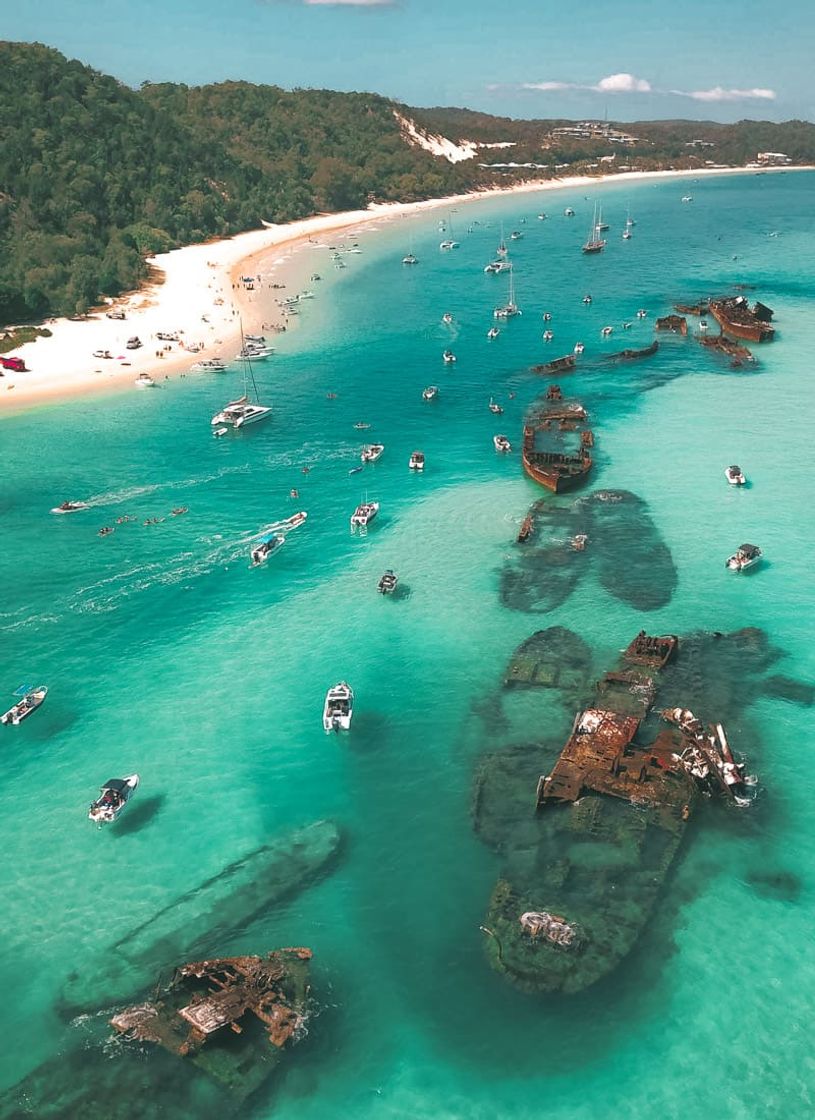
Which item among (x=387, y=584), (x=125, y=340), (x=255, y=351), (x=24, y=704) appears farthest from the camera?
(x=125, y=340)

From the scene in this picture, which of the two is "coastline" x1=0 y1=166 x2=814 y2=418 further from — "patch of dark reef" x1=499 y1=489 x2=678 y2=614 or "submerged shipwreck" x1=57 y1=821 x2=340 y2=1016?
"submerged shipwreck" x1=57 y1=821 x2=340 y2=1016

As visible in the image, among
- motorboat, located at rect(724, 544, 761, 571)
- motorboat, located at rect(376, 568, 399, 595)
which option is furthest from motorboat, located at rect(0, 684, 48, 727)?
motorboat, located at rect(724, 544, 761, 571)

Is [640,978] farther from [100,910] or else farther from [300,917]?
[100,910]

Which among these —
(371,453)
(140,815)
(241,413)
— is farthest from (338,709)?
(241,413)

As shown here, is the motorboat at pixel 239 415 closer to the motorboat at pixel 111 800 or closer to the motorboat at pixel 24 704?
the motorboat at pixel 24 704

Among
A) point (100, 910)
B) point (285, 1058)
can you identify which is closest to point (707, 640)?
point (285, 1058)

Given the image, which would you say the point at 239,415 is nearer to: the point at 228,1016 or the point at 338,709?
the point at 338,709

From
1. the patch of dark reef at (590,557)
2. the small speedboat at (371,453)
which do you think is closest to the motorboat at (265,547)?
the small speedboat at (371,453)
